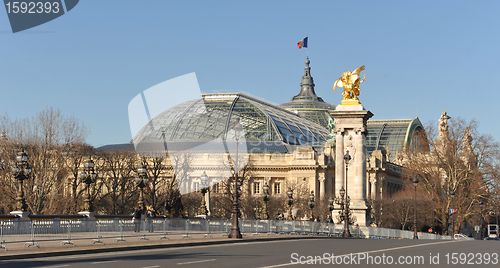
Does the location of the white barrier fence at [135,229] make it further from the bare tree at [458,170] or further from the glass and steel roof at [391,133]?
the glass and steel roof at [391,133]

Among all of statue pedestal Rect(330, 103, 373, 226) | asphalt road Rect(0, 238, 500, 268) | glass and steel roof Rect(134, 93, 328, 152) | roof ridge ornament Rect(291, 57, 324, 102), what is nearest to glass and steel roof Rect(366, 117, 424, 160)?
roof ridge ornament Rect(291, 57, 324, 102)

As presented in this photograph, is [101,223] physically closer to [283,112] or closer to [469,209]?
[469,209]

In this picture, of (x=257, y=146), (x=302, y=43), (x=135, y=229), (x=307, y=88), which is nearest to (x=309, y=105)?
(x=307, y=88)

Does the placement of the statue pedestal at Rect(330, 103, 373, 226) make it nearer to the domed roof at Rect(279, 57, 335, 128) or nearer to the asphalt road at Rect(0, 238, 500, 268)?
the asphalt road at Rect(0, 238, 500, 268)

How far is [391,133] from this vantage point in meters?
166

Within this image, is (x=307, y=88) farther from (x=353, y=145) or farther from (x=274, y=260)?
(x=274, y=260)

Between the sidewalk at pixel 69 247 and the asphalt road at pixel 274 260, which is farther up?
the sidewalk at pixel 69 247

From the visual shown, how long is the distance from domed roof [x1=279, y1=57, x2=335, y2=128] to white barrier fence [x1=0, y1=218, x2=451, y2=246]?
361ft

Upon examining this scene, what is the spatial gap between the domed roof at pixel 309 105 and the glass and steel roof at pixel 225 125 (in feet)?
80.8
